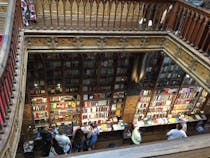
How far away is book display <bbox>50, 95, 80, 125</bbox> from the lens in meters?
5.73

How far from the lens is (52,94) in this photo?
553 cm

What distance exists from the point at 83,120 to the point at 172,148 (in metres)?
5.41

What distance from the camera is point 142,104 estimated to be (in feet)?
21.2

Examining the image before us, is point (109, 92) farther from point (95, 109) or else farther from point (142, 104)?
point (142, 104)

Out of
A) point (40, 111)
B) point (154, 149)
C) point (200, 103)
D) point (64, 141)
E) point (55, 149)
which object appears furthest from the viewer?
point (200, 103)

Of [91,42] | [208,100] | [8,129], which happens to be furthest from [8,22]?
[208,100]

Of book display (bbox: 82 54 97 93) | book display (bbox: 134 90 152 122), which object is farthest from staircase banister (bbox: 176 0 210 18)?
book display (bbox: 134 90 152 122)

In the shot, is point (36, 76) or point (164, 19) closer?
point (164, 19)

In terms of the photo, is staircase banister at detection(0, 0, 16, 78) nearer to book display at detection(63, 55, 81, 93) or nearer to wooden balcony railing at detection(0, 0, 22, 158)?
wooden balcony railing at detection(0, 0, 22, 158)

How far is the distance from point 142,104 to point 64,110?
2375mm

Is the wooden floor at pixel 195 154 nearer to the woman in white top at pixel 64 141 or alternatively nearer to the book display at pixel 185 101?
the woman in white top at pixel 64 141

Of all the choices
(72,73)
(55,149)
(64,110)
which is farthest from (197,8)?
(64,110)

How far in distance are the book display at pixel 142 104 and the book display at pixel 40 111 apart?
2.73 metres

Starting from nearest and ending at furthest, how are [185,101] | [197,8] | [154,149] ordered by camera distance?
1. [154,149]
2. [197,8]
3. [185,101]
